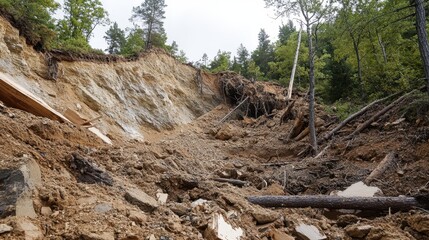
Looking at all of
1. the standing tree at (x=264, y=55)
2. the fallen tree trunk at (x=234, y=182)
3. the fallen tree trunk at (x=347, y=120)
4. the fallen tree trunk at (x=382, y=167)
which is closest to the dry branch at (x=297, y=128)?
the fallen tree trunk at (x=347, y=120)

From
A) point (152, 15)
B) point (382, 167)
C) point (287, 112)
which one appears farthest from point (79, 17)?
point (382, 167)

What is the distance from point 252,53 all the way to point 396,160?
33679 millimetres

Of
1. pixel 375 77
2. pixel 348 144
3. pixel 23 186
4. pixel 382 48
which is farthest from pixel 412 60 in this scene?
pixel 23 186

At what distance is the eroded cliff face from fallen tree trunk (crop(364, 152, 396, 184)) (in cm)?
725

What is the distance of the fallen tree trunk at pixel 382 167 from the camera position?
20.4ft

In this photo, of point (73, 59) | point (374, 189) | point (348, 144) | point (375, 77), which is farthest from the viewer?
point (375, 77)

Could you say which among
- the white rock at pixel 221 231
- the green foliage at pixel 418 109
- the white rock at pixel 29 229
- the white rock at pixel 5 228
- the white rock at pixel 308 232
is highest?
the green foliage at pixel 418 109

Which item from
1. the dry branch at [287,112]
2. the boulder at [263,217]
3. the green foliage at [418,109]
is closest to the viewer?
the boulder at [263,217]

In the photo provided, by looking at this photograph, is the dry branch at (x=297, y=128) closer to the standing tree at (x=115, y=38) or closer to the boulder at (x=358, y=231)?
the boulder at (x=358, y=231)

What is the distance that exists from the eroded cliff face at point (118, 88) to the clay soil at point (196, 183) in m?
3.39

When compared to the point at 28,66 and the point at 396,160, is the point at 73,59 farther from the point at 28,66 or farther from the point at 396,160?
the point at 396,160

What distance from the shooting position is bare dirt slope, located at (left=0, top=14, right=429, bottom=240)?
3104 millimetres

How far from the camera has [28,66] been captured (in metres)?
8.80

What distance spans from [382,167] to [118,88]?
32.4 ft
